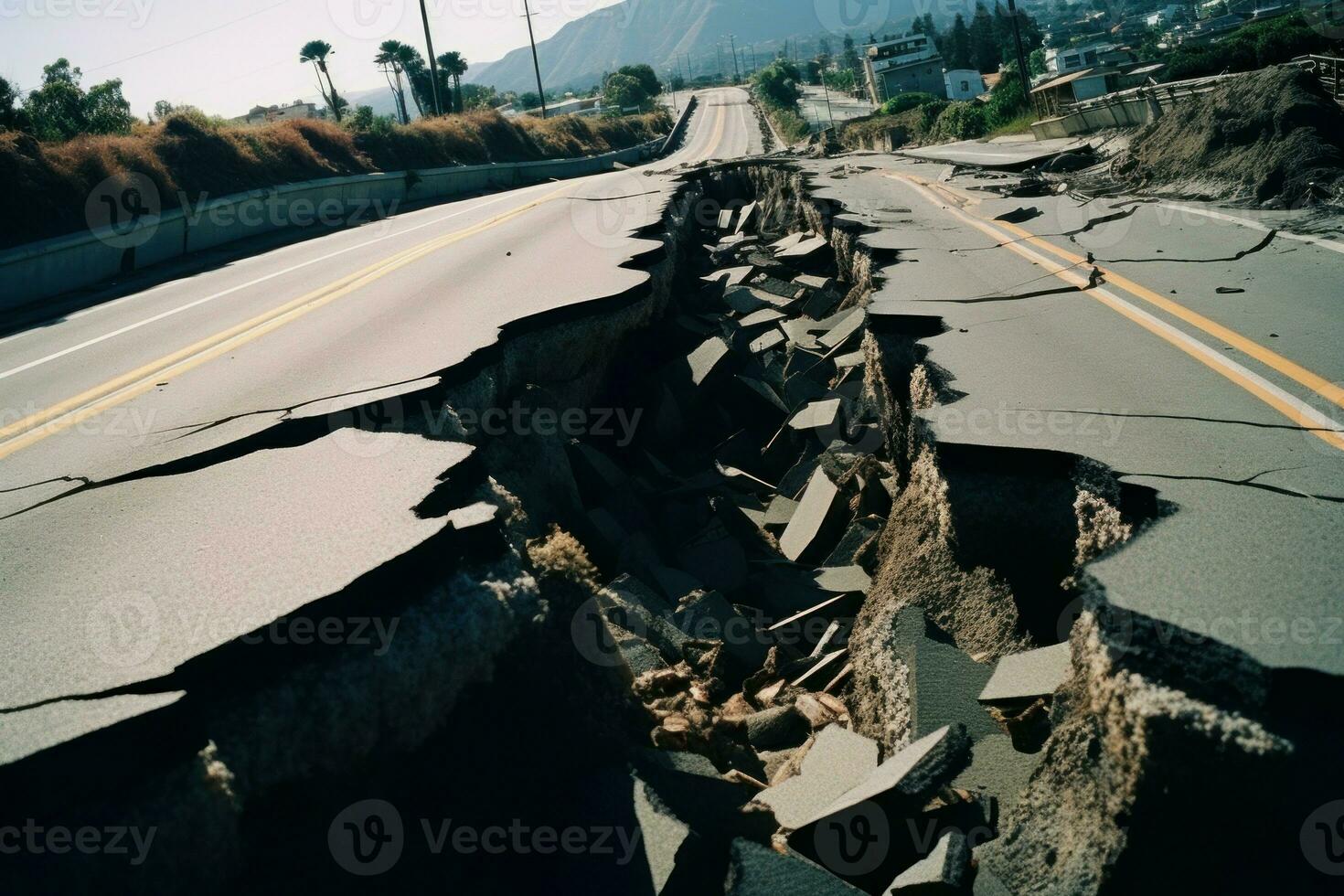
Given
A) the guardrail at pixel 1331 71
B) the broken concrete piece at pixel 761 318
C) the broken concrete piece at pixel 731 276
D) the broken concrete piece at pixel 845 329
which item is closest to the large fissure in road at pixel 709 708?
the broken concrete piece at pixel 845 329

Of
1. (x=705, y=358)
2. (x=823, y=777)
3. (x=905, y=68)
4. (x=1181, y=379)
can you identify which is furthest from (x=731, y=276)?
(x=905, y=68)

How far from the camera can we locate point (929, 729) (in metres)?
3.47

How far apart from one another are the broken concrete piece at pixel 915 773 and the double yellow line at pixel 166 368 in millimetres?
4736

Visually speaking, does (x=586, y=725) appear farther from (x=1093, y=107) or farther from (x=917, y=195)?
(x=1093, y=107)

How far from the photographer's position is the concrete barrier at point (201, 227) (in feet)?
40.7

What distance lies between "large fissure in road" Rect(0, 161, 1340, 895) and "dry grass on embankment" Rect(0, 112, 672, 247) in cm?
1265

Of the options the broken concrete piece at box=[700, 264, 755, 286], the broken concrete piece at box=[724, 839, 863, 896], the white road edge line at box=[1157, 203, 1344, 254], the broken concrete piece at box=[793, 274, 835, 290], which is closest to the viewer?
the broken concrete piece at box=[724, 839, 863, 896]

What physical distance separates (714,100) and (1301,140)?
4302 inches

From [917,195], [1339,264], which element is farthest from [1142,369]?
[917,195]

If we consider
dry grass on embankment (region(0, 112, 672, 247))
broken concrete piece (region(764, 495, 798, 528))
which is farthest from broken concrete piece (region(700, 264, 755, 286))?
dry grass on embankment (region(0, 112, 672, 247))

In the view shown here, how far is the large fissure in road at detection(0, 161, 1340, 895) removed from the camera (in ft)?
7.16

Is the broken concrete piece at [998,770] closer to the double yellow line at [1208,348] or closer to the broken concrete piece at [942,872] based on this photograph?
the broken concrete piece at [942,872]

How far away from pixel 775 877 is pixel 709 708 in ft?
4.49

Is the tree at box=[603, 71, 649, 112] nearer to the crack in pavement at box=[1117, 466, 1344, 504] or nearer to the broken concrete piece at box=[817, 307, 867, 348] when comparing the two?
the broken concrete piece at box=[817, 307, 867, 348]
